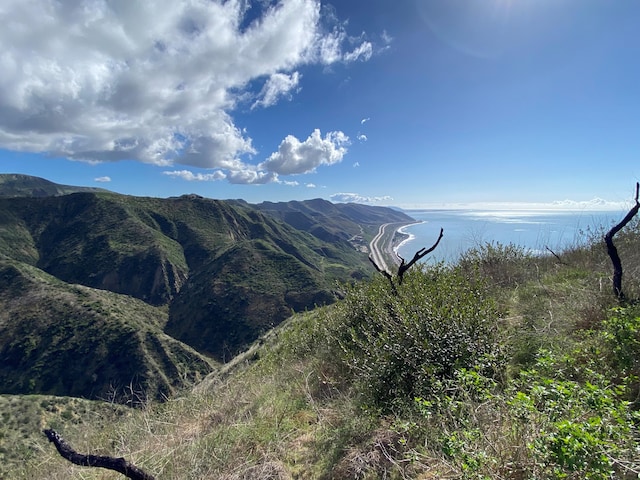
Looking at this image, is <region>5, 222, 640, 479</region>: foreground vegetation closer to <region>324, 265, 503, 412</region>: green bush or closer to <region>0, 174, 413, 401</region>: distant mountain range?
<region>324, 265, 503, 412</region>: green bush

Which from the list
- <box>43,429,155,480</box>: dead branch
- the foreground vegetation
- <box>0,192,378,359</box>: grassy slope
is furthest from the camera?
<box>0,192,378,359</box>: grassy slope

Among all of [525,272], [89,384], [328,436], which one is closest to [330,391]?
[328,436]

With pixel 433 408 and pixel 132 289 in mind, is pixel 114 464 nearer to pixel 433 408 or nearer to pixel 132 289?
pixel 433 408

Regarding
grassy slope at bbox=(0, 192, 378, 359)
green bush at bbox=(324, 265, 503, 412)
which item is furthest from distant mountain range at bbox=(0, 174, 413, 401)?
green bush at bbox=(324, 265, 503, 412)

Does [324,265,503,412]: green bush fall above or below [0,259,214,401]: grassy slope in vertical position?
above

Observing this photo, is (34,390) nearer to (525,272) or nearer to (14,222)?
(525,272)

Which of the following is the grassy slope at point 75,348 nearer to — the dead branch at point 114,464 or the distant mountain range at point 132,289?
the distant mountain range at point 132,289
